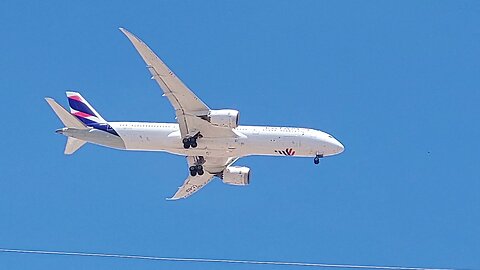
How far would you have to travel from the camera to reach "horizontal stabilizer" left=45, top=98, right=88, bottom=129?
202ft

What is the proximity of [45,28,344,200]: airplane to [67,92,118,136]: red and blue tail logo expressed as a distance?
71 mm

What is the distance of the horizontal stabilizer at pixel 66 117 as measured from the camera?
202 ft

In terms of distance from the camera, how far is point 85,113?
6362cm

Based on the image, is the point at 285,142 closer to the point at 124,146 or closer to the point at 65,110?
the point at 124,146

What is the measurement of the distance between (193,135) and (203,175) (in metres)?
11.4

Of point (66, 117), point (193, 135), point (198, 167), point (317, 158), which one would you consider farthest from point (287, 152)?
point (66, 117)

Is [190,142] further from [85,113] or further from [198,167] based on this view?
[85,113]

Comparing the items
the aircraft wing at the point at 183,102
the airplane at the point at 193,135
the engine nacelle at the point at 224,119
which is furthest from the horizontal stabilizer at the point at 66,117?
the engine nacelle at the point at 224,119

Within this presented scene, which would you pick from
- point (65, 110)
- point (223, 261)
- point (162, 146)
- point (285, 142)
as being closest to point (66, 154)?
point (65, 110)

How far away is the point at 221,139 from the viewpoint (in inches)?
2322

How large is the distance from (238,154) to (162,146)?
534cm

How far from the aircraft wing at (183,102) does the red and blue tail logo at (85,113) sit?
5.68 meters

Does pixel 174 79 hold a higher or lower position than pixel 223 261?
higher

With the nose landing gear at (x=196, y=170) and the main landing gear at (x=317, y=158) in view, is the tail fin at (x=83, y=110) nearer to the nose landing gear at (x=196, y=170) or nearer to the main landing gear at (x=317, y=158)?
the nose landing gear at (x=196, y=170)
